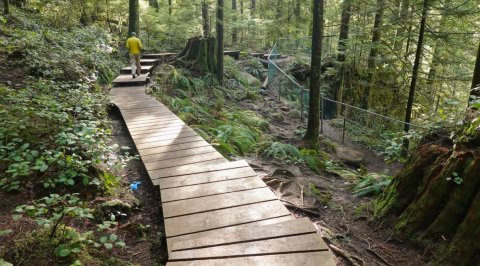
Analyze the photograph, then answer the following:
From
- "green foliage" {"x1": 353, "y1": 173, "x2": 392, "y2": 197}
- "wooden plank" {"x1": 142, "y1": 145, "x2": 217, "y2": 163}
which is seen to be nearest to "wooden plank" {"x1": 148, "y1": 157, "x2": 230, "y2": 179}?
"wooden plank" {"x1": 142, "y1": 145, "x2": 217, "y2": 163}

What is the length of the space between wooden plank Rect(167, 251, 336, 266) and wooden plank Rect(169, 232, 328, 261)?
5 cm

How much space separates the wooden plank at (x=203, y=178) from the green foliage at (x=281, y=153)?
12.7 ft

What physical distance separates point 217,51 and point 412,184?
44.1 feet

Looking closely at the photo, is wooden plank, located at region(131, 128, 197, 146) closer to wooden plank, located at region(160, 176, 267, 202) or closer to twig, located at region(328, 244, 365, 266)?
wooden plank, located at region(160, 176, 267, 202)

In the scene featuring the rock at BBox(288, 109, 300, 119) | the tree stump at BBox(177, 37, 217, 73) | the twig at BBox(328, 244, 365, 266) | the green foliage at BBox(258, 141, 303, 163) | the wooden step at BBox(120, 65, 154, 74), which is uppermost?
the tree stump at BBox(177, 37, 217, 73)

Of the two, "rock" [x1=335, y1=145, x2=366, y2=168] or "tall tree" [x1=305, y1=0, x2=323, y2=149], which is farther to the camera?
"rock" [x1=335, y1=145, x2=366, y2=168]

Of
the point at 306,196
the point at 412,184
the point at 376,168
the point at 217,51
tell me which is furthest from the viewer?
the point at 217,51

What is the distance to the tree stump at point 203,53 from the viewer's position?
53.9 ft

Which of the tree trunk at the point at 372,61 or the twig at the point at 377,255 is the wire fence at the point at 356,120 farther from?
the twig at the point at 377,255

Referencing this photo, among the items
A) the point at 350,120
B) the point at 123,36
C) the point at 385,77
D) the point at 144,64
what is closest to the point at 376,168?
the point at 350,120

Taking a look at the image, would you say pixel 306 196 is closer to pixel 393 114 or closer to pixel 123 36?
pixel 393 114

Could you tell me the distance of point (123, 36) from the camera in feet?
64.3

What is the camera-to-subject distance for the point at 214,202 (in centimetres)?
380

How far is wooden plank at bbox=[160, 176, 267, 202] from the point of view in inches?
157
